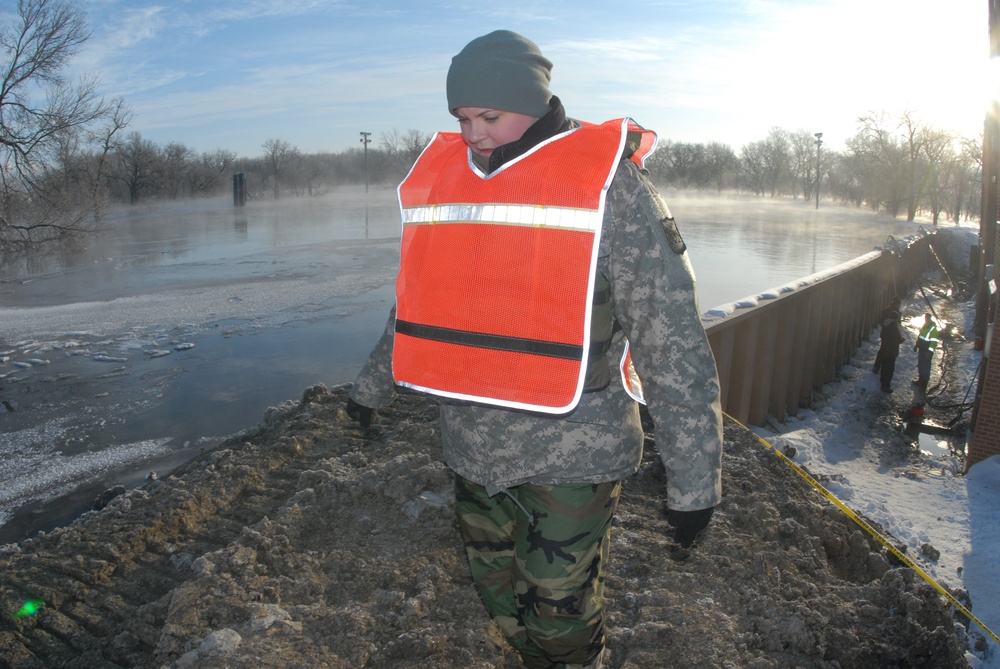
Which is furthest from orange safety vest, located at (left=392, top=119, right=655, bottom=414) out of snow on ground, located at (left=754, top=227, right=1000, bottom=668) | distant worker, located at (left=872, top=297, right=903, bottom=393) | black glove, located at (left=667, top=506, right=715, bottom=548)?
distant worker, located at (left=872, top=297, right=903, bottom=393)

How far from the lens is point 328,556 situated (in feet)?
10.5

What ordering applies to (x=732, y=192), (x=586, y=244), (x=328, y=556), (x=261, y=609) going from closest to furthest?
(x=586, y=244)
(x=261, y=609)
(x=328, y=556)
(x=732, y=192)

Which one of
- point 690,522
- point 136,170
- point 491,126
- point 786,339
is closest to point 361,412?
point 491,126

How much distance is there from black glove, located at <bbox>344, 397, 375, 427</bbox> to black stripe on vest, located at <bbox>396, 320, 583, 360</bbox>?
23.2 inches

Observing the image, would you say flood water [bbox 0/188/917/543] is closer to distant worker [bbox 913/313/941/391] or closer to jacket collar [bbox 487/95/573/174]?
distant worker [bbox 913/313/941/391]

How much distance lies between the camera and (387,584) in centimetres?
305

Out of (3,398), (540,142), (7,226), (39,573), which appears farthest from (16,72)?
(540,142)

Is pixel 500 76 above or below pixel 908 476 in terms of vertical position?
above

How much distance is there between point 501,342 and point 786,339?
22.9 ft

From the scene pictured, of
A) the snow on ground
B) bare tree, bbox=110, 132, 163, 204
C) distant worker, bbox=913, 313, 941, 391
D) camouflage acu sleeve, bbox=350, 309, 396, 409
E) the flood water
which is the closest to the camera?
camouflage acu sleeve, bbox=350, 309, 396, 409

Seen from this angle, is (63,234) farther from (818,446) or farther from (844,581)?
(844,581)

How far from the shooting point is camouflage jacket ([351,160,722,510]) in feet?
6.10

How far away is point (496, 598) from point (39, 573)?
2.30 m

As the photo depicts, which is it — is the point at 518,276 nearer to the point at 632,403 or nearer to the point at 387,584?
the point at 632,403
